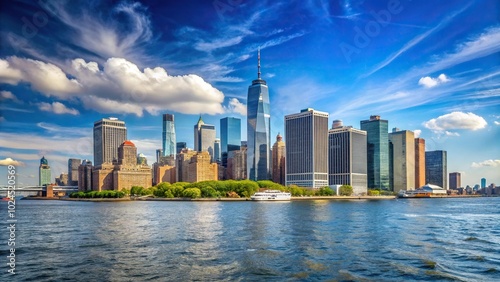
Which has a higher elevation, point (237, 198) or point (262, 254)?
point (262, 254)

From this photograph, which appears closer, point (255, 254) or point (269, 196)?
point (255, 254)

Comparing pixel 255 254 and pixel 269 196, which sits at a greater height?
pixel 255 254

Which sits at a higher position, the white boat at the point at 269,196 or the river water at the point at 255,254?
the river water at the point at 255,254

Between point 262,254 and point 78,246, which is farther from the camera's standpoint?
point 78,246

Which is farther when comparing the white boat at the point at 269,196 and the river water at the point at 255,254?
Answer: the white boat at the point at 269,196

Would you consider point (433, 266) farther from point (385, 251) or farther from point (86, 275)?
point (86, 275)

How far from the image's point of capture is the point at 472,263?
108 ft

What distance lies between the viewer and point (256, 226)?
188 ft

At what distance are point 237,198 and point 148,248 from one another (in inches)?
5237

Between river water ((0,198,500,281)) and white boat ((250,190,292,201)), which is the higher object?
river water ((0,198,500,281))

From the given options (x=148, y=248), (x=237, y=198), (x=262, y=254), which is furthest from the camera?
(x=237, y=198)

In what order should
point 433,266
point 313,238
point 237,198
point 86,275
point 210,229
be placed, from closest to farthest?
point 86,275 → point 433,266 → point 313,238 → point 210,229 → point 237,198

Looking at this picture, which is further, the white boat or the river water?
the white boat

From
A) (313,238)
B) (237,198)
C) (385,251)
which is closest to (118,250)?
(313,238)
